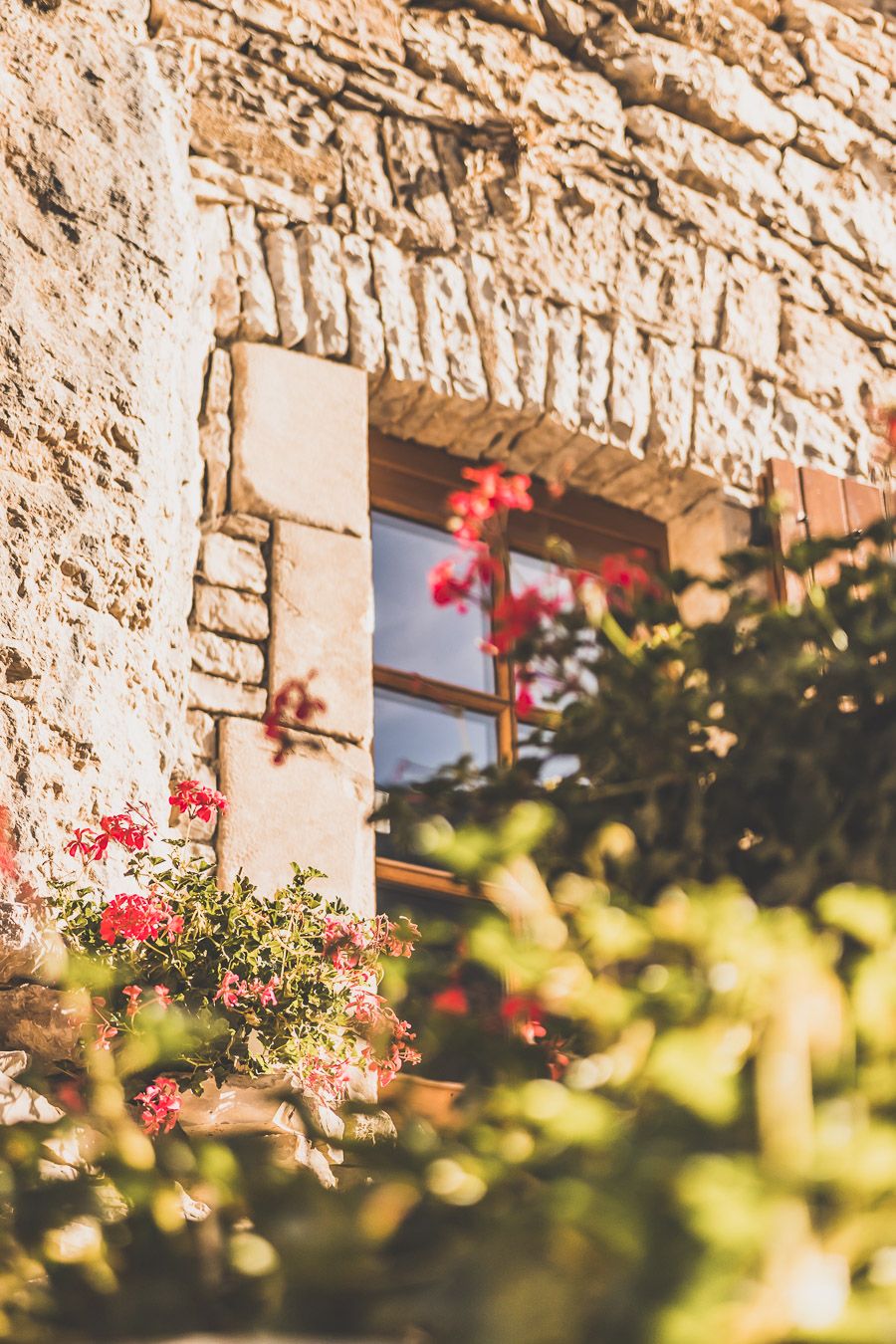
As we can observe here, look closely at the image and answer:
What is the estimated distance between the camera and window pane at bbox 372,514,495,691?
3.51m

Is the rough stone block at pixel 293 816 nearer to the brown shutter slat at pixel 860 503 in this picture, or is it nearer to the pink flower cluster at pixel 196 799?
the pink flower cluster at pixel 196 799

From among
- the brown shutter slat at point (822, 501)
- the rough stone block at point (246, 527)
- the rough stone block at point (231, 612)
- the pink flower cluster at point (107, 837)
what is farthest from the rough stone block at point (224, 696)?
the brown shutter slat at point (822, 501)

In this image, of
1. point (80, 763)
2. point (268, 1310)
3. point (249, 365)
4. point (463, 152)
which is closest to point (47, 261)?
point (249, 365)

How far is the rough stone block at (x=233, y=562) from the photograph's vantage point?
9.86 feet

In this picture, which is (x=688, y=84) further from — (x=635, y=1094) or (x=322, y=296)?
(x=635, y=1094)

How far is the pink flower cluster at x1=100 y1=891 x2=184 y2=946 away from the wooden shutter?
7.06 feet

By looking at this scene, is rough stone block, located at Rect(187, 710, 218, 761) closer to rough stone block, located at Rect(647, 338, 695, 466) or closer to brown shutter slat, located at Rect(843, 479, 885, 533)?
rough stone block, located at Rect(647, 338, 695, 466)

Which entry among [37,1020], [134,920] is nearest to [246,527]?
[134,920]

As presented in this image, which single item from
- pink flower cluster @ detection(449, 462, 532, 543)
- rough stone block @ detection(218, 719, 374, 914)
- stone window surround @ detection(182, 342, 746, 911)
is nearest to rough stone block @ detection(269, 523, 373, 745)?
stone window surround @ detection(182, 342, 746, 911)

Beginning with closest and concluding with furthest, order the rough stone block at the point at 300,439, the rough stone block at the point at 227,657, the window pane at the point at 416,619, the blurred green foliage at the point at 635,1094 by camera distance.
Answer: the blurred green foliage at the point at 635,1094, the rough stone block at the point at 227,657, the rough stone block at the point at 300,439, the window pane at the point at 416,619

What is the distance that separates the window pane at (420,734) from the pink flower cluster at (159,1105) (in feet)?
4.15

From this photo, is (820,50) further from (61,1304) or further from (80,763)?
(61,1304)

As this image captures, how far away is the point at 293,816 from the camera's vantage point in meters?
2.87

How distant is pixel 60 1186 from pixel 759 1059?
0.47 metres
